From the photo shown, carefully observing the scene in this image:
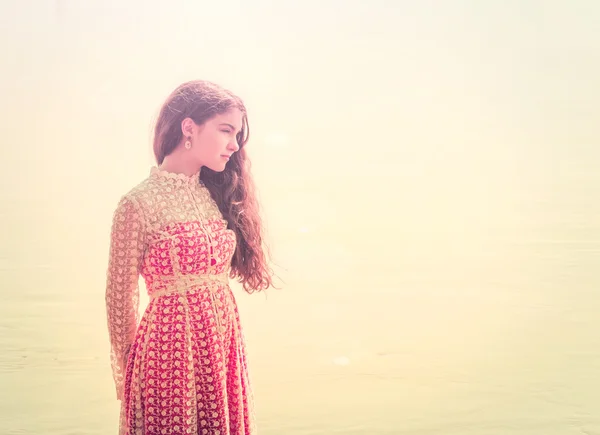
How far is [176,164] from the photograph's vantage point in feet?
6.48

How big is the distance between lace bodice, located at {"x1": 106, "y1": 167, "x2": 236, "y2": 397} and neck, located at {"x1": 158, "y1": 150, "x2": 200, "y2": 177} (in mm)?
18

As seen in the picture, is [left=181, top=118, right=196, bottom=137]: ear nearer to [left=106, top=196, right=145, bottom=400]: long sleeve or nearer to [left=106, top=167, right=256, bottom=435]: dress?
[left=106, top=167, right=256, bottom=435]: dress

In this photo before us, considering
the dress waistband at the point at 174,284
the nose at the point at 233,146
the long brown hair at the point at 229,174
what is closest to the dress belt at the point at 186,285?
the dress waistband at the point at 174,284

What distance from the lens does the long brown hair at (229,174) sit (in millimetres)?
1954

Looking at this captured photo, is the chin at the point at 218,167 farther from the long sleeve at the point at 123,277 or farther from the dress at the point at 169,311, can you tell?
the long sleeve at the point at 123,277

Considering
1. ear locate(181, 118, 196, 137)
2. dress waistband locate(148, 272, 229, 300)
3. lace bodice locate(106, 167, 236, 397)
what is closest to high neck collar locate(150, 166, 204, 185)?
lace bodice locate(106, 167, 236, 397)

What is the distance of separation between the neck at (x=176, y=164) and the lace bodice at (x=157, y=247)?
0.06 feet

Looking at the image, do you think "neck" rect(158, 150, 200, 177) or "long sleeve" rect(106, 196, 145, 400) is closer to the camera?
"long sleeve" rect(106, 196, 145, 400)

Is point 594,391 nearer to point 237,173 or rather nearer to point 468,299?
point 468,299

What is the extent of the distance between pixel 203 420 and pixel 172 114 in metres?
0.76

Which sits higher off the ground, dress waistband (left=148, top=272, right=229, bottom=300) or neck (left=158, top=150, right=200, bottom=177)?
neck (left=158, top=150, right=200, bottom=177)

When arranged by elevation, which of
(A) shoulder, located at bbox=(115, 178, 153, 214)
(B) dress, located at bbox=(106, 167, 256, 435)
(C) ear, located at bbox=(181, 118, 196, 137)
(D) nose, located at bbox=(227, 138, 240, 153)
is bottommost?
(B) dress, located at bbox=(106, 167, 256, 435)

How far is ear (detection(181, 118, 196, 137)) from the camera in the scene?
195cm

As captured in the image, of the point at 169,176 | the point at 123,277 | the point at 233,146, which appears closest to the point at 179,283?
the point at 123,277
